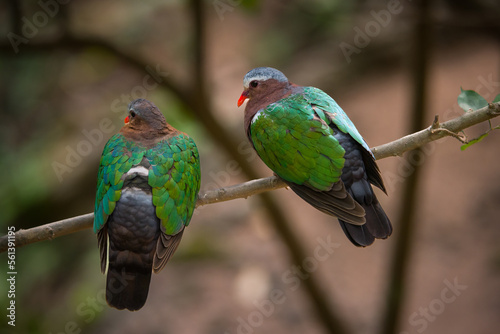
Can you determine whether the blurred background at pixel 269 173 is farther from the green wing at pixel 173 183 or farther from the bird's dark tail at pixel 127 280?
the bird's dark tail at pixel 127 280

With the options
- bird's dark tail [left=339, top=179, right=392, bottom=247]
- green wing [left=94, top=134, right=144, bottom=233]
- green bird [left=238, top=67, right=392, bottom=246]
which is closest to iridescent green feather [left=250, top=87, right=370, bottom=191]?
green bird [left=238, top=67, right=392, bottom=246]

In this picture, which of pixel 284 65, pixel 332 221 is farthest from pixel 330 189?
Result: pixel 284 65

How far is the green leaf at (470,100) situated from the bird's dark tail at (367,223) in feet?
1.90

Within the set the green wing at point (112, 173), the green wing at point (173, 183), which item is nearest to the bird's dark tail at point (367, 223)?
the green wing at point (173, 183)

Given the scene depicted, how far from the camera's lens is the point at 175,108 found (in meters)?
4.51

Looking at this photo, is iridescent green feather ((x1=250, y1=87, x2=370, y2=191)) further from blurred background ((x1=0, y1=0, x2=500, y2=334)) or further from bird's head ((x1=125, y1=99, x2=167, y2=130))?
blurred background ((x1=0, y1=0, x2=500, y2=334))

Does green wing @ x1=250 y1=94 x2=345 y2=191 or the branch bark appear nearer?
the branch bark

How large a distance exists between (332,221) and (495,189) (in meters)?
1.88

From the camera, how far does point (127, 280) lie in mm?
2400

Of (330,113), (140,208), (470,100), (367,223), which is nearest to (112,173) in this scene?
(140,208)

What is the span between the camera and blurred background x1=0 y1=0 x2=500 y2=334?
4.16 m

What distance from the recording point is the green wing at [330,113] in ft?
8.89

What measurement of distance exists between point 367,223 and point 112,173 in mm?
1225

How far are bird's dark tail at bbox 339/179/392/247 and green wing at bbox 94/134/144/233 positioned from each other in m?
1.05
